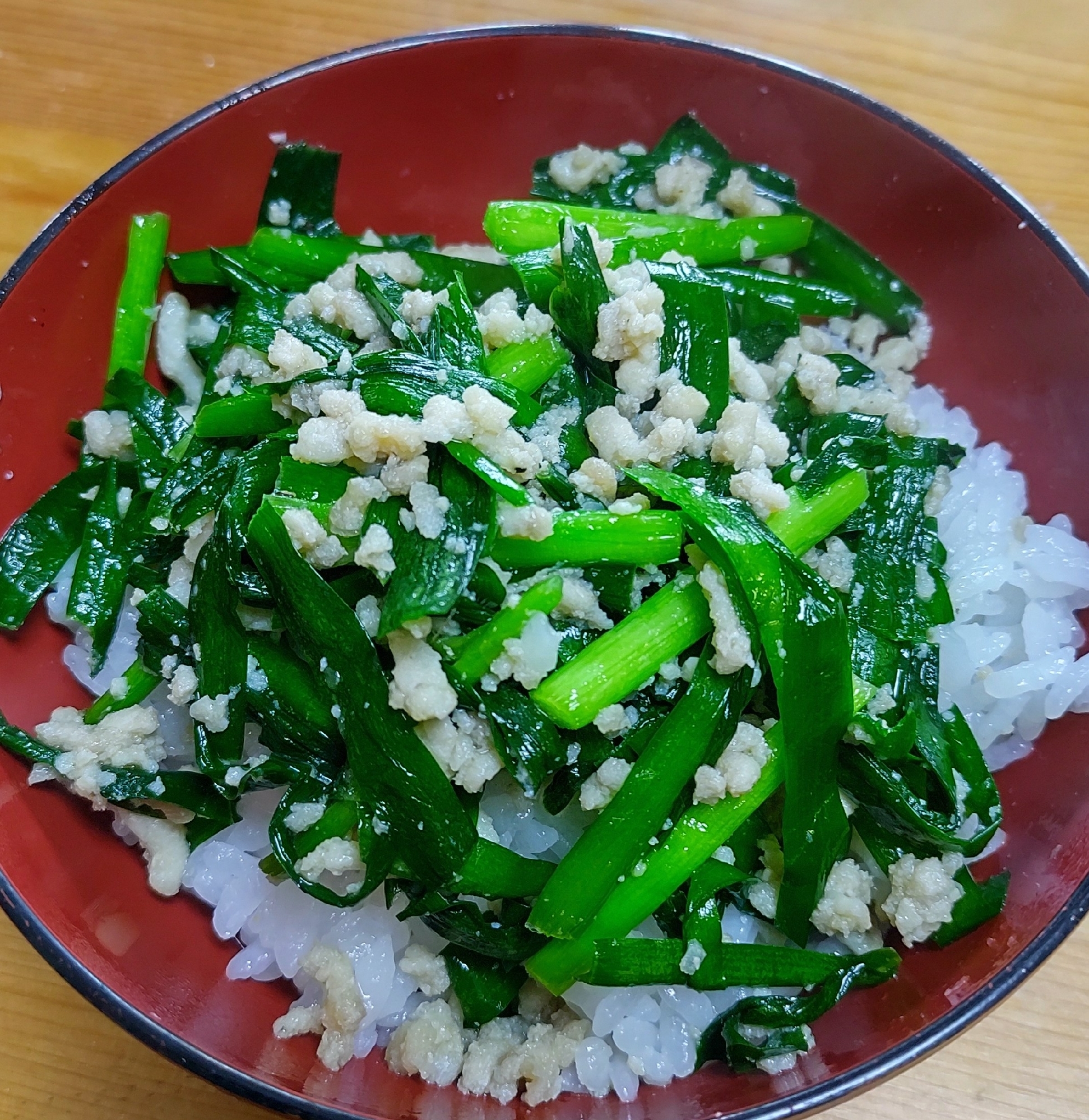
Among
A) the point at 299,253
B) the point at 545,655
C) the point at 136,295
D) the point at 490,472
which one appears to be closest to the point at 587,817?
the point at 545,655

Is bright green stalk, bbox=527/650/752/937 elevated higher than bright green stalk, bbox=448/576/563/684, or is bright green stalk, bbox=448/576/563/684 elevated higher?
bright green stalk, bbox=448/576/563/684

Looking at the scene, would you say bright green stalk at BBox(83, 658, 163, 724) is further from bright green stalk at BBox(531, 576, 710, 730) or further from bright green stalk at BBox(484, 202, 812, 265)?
bright green stalk at BBox(484, 202, 812, 265)

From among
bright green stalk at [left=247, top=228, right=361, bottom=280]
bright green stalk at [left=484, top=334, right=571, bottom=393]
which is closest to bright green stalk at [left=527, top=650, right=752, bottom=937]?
bright green stalk at [left=484, top=334, right=571, bottom=393]

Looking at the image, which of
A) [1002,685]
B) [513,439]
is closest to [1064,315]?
[1002,685]

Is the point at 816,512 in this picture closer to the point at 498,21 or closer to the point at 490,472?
the point at 490,472

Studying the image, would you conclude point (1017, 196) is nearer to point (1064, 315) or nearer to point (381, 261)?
point (1064, 315)

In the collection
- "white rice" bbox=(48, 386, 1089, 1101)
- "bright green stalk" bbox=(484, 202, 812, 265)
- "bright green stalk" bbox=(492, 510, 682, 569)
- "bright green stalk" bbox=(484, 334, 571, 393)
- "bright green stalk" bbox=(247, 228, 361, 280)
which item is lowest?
"white rice" bbox=(48, 386, 1089, 1101)
